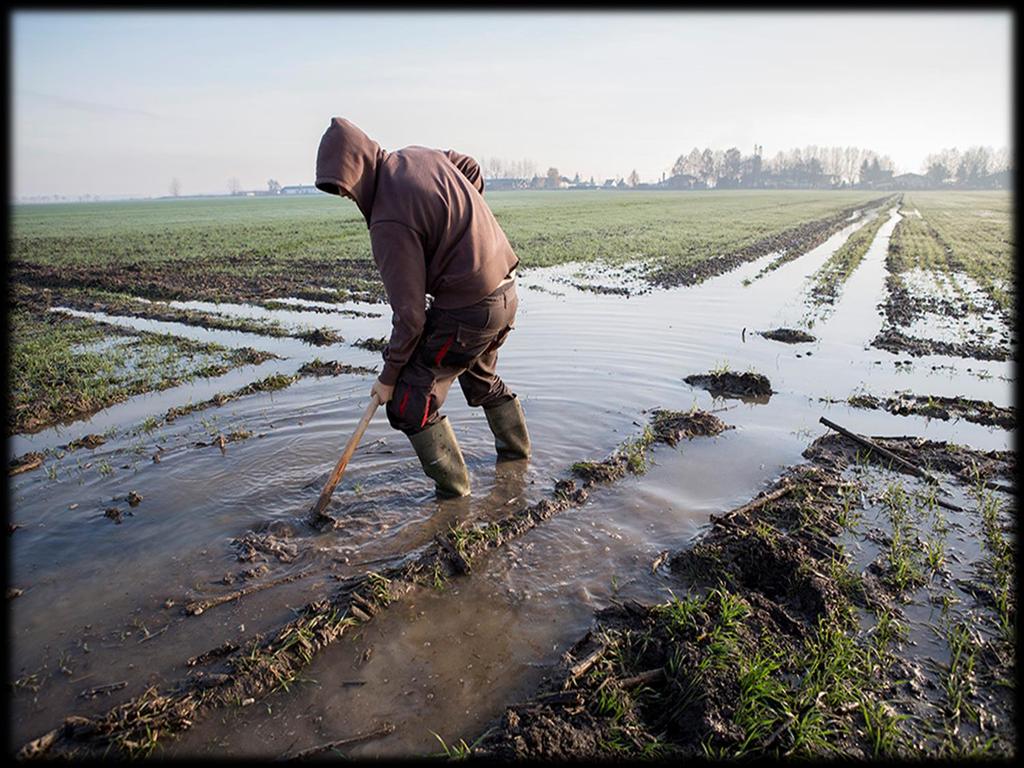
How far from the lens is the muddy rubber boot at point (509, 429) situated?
5.01 m

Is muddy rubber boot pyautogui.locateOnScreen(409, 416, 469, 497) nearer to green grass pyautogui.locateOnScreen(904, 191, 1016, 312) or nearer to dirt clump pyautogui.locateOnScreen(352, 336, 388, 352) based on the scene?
dirt clump pyautogui.locateOnScreen(352, 336, 388, 352)

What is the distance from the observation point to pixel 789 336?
940cm

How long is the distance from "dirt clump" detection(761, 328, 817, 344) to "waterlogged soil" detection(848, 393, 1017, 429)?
2.69 m

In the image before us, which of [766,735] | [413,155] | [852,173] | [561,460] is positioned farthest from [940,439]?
[852,173]

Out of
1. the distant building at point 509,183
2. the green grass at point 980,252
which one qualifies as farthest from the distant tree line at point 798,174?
the green grass at point 980,252

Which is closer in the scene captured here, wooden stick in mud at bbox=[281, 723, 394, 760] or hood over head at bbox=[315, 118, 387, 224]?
wooden stick in mud at bbox=[281, 723, 394, 760]

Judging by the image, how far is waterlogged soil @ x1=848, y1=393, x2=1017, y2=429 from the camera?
19.4 feet

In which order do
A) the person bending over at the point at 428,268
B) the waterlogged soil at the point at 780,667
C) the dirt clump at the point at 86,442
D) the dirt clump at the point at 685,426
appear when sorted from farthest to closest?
the dirt clump at the point at 685,426 < the dirt clump at the point at 86,442 < the person bending over at the point at 428,268 < the waterlogged soil at the point at 780,667

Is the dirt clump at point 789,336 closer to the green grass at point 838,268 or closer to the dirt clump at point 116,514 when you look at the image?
the green grass at point 838,268

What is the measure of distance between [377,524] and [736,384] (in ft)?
15.5

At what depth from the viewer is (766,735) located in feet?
7.82

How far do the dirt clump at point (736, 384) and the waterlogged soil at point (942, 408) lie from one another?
918 mm

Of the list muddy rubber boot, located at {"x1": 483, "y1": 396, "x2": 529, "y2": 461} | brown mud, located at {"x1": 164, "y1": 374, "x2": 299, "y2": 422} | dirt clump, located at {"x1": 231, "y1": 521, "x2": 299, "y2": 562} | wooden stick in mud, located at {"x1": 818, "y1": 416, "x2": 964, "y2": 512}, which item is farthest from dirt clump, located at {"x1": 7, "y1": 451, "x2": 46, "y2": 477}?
wooden stick in mud, located at {"x1": 818, "y1": 416, "x2": 964, "y2": 512}

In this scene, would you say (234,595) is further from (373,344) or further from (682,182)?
(682,182)
